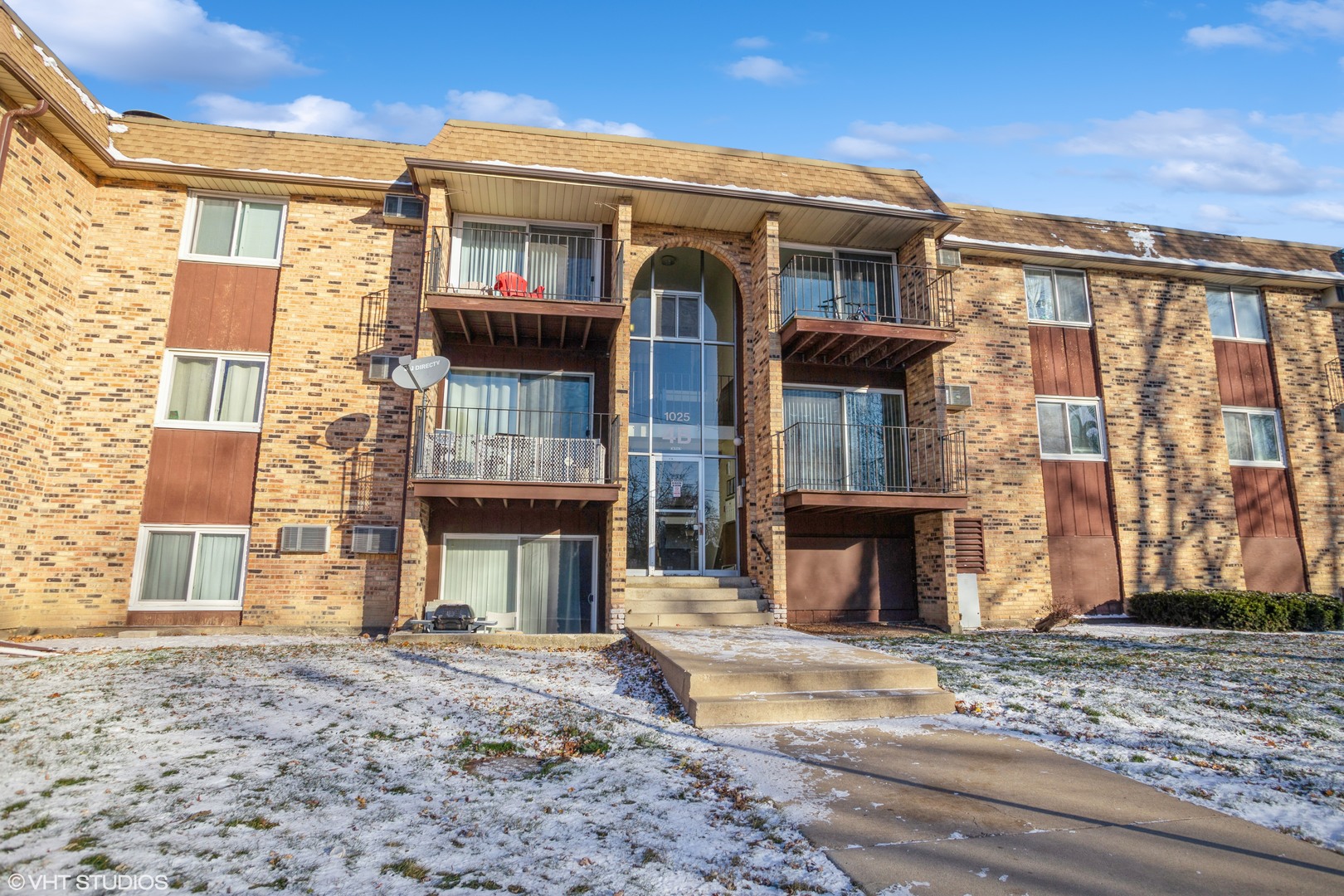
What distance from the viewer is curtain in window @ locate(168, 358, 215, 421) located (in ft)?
35.8

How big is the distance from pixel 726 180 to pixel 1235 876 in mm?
10769

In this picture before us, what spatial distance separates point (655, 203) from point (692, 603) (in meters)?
6.53

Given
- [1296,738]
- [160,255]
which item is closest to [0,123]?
[160,255]

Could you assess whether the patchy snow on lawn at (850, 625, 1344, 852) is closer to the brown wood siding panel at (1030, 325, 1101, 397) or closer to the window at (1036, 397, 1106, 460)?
the window at (1036, 397, 1106, 460)

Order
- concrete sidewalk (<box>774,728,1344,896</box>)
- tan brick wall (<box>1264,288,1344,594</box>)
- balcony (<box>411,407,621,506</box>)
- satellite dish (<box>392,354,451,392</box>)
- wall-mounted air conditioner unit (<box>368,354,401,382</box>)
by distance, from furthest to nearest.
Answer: tan brick wall (<box>1264,288,1344,594</box>) < wall-mounted air conditioner unit (<box>368,354,401,382</box>) < balcony (<box>411,407,621,506</box>) < satellite dish (<box>392,354,451,392</box>) < concrete sidewalk (<box>774,728,1344,896</box>)

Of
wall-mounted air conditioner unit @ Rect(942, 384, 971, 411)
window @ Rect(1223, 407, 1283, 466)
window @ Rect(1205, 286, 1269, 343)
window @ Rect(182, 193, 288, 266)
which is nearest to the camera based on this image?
window @ Rect(182, 193, 288, 266)

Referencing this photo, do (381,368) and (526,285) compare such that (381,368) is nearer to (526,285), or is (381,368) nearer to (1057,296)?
(526,285)

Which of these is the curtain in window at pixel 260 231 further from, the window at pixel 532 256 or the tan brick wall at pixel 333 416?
the window at pixel 532 256

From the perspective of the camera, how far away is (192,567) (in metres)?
10.5

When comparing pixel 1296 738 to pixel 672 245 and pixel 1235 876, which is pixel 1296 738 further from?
pixel 672 245

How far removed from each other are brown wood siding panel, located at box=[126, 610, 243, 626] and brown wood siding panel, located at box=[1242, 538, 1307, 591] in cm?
1775

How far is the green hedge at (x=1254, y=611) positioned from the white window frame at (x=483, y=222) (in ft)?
37.0

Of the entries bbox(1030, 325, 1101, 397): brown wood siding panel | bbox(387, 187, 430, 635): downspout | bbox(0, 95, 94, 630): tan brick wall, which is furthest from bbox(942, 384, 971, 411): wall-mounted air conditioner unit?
bbox(0, 95, 94, 630): tan brick wall

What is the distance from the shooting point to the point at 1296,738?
4891 mm
